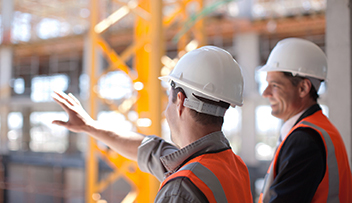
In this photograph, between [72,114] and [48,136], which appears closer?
[72,114]

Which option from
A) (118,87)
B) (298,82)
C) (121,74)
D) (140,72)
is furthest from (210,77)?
(121,74)

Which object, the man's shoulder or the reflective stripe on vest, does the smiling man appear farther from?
the man's shoulder

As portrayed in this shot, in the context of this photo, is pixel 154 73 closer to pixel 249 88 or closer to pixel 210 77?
pixel 210 77

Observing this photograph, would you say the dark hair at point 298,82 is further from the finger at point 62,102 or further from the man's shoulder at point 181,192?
the finger at point 62,102

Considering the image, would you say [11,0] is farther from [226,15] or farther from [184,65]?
[184,65]

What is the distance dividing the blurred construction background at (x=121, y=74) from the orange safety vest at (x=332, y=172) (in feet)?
3.43

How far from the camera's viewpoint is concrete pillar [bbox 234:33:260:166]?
12.5 m

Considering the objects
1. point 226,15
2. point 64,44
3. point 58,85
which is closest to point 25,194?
point 58,85

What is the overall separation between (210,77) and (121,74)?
15317 millimetres

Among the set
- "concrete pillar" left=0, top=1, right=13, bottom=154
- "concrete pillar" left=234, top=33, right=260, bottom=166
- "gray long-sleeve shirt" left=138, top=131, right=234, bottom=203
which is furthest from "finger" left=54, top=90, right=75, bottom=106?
"concrete pillar" left=0, top=1, right=13, bottom=154

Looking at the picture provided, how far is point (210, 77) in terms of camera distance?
62.0 inches

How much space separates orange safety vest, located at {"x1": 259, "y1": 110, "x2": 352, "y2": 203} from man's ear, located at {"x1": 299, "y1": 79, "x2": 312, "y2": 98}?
33cm

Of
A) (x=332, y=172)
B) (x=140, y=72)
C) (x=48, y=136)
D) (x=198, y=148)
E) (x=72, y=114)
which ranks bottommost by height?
(x=48, y=136)

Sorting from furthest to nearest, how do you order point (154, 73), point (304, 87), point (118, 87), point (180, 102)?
point (118, 87), point (154, 73), point (304, 87), point (180, 102)
